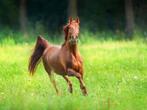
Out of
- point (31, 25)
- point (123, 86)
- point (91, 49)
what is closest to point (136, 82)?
point (123, 86)

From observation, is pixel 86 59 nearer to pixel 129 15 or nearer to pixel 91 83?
pixel 91 83

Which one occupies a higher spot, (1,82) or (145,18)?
(145,18)

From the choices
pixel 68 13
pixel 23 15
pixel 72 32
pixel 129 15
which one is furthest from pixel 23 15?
pixel 72 32

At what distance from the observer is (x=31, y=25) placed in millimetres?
39094

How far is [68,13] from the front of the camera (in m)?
38.6

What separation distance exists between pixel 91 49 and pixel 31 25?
53.8ft

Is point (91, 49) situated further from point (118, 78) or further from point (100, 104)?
point (100, 104)

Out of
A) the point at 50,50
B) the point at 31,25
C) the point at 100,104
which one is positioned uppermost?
the point at 31,25

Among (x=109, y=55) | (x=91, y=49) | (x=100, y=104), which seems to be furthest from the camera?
(x=91, y=49)

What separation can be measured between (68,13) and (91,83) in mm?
22835

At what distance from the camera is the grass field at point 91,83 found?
11.6m

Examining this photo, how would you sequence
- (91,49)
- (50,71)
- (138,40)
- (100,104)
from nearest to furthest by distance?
(100,104) → (50,71) → (91,49) → (138,40)

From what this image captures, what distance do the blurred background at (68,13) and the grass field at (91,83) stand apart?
1468cm

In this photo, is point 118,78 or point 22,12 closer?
point 118,78
